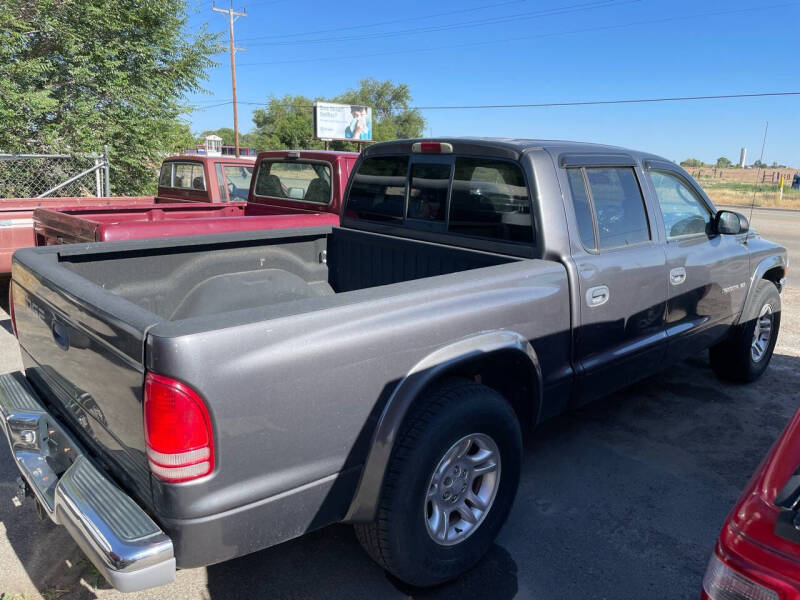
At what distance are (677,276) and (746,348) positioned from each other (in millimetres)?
1513

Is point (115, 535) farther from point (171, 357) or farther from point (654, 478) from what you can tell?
point (654, 478)

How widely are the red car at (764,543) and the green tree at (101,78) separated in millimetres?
12266

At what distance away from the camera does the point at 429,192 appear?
3773 mm

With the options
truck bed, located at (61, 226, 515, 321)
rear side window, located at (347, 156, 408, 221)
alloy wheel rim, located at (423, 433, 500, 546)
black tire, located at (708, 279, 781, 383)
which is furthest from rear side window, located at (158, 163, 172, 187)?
alloy wheel rim, located at (423, 433, 500, 546)

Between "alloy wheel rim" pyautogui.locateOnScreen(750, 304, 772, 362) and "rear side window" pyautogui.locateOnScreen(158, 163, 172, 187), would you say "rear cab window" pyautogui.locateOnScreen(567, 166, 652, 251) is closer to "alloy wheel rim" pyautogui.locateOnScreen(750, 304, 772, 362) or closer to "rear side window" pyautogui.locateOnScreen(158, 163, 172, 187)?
"alloy wheel rim" pyautogui.locateOnScreen(750, 304, 772, 362)

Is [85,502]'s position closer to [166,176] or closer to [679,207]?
[679,207]

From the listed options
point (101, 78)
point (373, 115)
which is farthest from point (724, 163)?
point (101, 78)

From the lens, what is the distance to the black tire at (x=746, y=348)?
4.74 meters

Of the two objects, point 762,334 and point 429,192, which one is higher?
point 429,192

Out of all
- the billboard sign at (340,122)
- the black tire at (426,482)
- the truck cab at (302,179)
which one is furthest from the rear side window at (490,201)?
the billboard sign at (340,122)

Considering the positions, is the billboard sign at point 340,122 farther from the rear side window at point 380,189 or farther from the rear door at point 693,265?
the rear door at point 693,265

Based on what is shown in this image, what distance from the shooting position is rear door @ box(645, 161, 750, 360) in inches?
152

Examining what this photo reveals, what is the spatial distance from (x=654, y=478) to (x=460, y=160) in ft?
7.26

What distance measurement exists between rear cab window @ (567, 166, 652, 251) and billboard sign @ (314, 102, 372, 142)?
43.2 metres
